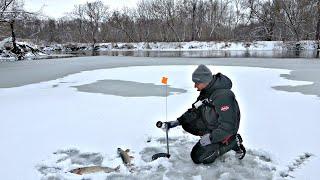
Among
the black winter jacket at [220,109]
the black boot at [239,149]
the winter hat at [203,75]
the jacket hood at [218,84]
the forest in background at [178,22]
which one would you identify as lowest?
the black boot at [239,149]

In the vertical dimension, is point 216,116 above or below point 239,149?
above

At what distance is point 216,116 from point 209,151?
0.36 meters

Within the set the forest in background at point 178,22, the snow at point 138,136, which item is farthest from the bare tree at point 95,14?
the snow at point 138,136

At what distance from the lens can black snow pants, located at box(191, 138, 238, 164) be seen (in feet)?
10.6

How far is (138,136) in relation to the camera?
13.9ft

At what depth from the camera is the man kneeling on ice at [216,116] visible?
121 inches

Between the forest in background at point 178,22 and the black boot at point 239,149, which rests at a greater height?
the forest in background at point 178,22

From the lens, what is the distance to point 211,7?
49094 mm

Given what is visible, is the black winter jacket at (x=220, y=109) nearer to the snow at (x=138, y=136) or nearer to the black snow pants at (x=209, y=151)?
the black snow pants at (x=209, y=151)

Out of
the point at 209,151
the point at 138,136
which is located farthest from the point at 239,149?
the point at 138,136

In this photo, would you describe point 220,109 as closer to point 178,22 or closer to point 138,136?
point 138,136

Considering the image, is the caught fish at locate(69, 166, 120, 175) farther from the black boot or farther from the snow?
the black boot

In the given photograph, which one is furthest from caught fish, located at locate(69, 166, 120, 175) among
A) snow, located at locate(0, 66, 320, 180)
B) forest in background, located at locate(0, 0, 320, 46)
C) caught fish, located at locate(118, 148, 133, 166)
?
forest in background, located at locate(0, 0, 320, 46)

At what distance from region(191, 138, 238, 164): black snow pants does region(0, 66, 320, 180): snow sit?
83mm
